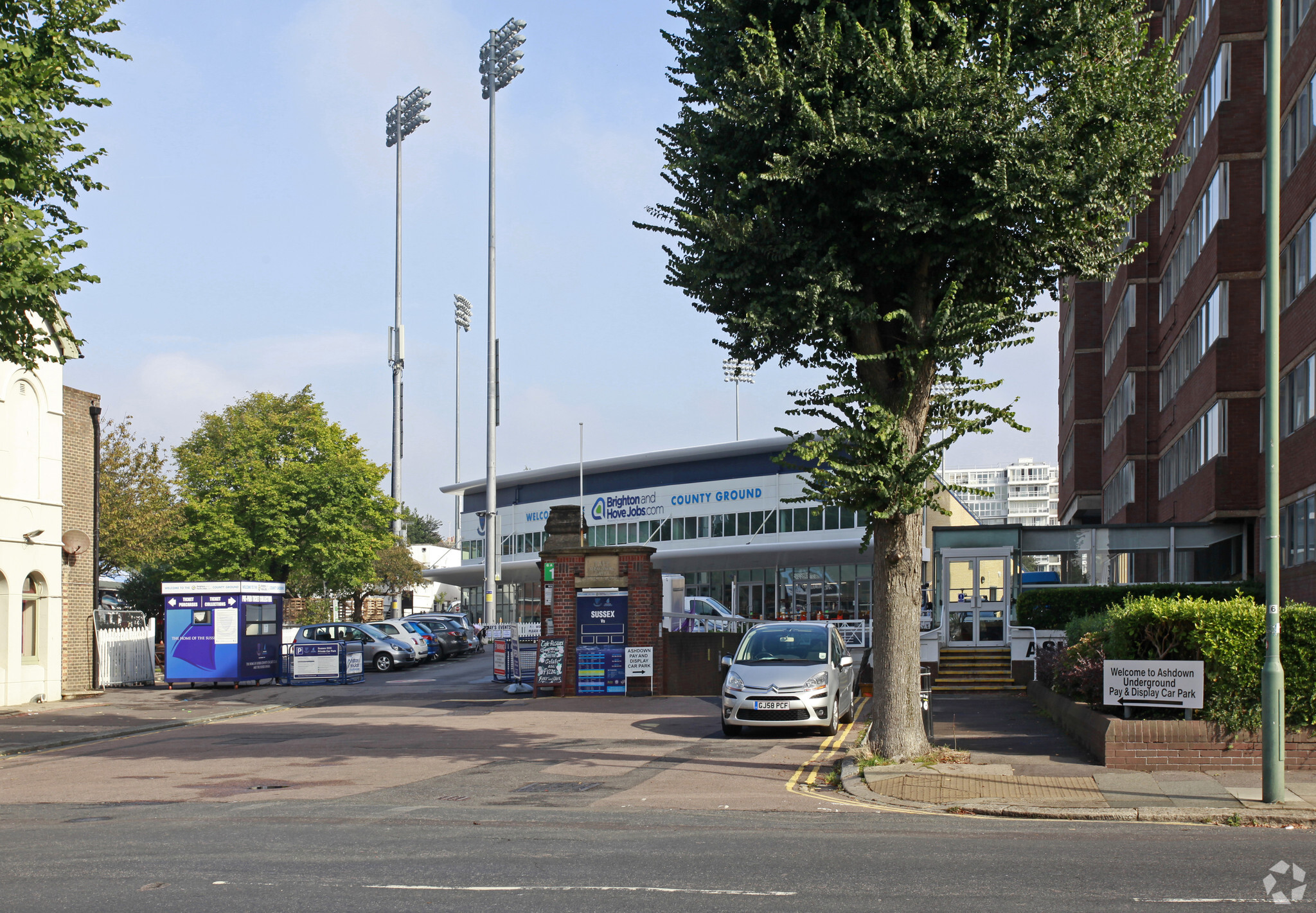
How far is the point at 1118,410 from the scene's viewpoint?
44062 millimetres

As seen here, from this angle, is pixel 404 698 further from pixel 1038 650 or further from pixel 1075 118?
pixel 1075 118

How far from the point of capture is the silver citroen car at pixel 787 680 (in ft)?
59.6

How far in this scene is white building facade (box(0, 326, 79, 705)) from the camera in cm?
2406

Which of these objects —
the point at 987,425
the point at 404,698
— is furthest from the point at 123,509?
the point at 987,425

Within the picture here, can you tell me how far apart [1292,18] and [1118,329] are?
1977 cm

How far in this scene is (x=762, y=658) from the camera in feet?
63.8

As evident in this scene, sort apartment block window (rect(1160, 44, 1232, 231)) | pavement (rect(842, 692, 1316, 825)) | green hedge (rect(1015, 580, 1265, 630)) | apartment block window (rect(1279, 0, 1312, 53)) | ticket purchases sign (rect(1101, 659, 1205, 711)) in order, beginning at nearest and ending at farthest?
1. pavement (rect(842, 692, 1316, 825))
2. ticket purchases sign (rect(1101, 659, 1205, 711))
3. apartment block window (rect(1279, 0, 1312, 53))
4. green hedge (rect(1015, 580, 1265, 630))
5. apartment block window (rect(1160, 44, 1232, 231))

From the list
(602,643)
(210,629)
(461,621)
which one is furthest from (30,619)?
(461,621)

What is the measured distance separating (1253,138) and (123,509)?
131 ft

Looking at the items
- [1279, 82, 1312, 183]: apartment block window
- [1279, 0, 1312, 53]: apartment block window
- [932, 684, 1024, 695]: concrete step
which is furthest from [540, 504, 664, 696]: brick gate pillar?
[1279, 0, 1312, 53]: apartment block window

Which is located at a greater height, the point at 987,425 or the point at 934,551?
the point at 987,425

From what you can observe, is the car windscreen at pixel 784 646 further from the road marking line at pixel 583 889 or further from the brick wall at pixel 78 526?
the brick wall at pixel 78 526

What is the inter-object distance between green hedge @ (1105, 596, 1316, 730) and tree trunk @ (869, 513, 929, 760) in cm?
273

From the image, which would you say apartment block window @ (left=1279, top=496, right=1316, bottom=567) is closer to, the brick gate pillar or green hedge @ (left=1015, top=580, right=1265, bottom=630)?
green hedge @ (left=1015, top=580, right=1265, bottom=630)
